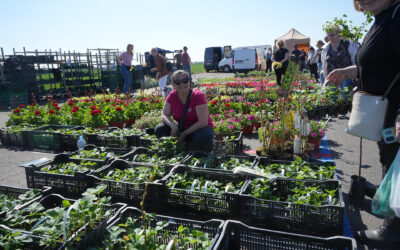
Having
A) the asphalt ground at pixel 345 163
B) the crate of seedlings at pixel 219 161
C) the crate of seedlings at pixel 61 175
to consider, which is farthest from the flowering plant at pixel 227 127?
the crate of seedlings at pixel 61 175

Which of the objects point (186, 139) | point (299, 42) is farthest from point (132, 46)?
point (299, 42)

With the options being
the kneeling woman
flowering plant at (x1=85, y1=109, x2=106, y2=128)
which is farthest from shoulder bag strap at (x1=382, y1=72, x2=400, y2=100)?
flowering plant at (x1=85, y1=109, x2=106, y2=128)

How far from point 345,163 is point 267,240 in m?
2.71

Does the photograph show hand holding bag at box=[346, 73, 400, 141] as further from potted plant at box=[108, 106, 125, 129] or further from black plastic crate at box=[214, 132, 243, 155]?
potted plant at box=[108, 106, 125, 129]

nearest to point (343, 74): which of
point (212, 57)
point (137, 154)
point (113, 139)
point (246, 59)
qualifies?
point (137, 154)

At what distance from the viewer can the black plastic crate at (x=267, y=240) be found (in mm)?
1768

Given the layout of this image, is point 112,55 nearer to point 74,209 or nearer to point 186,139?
point 186,139

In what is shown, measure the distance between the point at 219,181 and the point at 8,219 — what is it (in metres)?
1.79

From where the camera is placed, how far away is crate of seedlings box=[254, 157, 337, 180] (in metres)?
2.81

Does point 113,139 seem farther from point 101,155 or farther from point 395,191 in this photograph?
point 395,191

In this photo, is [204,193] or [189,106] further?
[189,106]

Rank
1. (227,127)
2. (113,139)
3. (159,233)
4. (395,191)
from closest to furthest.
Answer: (395,191), (159,233), (113,139), (227,127)

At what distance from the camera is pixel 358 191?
2840 mm

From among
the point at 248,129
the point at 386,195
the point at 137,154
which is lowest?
the point at 248,129
